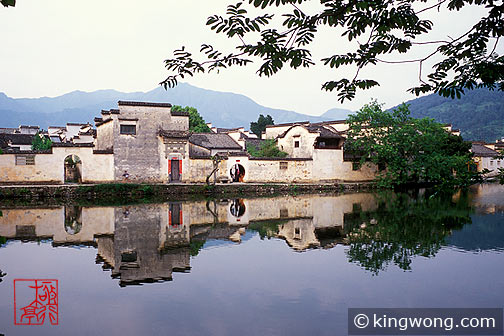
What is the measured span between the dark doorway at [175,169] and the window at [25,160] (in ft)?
27.7

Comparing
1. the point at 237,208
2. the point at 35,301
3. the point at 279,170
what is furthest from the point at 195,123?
the point at 35,301

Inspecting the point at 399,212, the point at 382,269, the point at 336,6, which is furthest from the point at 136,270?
the point at 399,212

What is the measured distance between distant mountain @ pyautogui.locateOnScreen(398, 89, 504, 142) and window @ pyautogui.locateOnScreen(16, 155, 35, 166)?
9708 centimetres

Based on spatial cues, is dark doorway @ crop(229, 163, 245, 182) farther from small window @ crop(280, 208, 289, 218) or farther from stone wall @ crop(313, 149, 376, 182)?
small window @ crop(280, 208, 289, 218)

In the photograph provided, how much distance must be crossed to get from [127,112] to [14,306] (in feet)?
Result: 70.1

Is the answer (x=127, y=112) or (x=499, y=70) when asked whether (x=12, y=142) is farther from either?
(x=499, y=70)

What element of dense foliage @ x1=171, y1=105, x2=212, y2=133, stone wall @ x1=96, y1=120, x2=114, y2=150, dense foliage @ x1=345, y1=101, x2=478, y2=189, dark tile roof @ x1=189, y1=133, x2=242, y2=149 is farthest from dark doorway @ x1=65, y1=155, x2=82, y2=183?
dense foliage @ x1=345, y1=101, x2=478, y2=189

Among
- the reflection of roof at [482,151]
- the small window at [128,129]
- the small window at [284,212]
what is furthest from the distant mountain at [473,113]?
the small window at [284,212]

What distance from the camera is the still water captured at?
18.8 ft

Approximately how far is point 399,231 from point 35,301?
32.1 ft

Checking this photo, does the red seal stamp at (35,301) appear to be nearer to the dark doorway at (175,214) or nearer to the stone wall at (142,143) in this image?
the dark doorway at (175,214)

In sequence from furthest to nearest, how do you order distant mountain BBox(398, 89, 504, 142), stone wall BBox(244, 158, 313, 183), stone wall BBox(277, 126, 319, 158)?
distant mountain BBox(398, 89, 504, 142)
stone wall BBox(277, 126, 319, 158)
stone wall BBox(244, 158, 313, 183)

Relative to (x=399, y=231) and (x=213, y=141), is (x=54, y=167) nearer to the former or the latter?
(x=213, y=141)

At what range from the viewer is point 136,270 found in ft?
26.4
